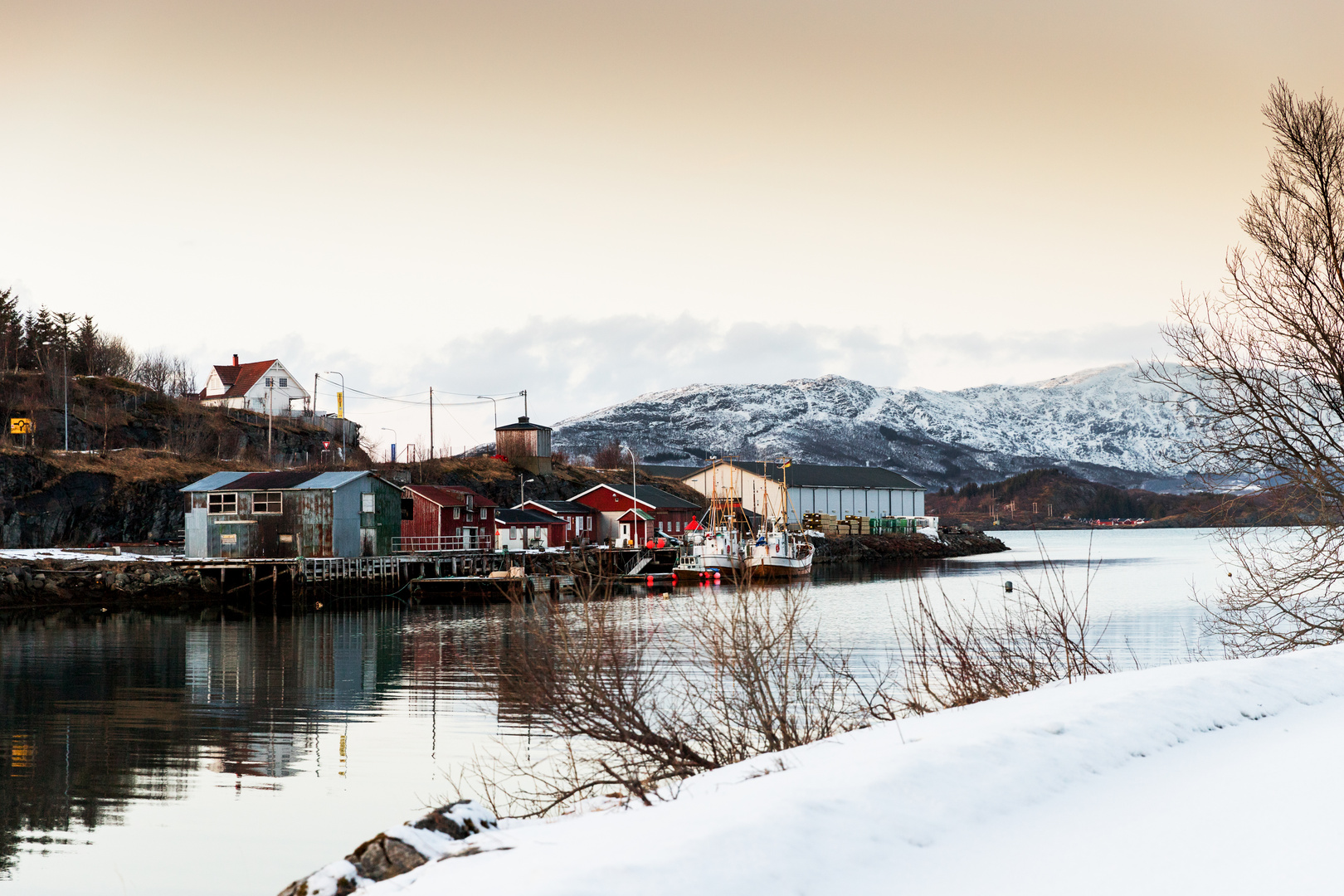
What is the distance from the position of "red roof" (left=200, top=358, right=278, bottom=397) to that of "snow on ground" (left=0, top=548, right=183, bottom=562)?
152ft

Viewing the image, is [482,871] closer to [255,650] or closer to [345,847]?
[345,847]

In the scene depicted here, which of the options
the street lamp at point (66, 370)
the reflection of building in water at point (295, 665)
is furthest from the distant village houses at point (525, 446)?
the reflection of building in water at point (295, 665)

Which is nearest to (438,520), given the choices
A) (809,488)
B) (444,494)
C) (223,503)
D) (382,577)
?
(444,494)

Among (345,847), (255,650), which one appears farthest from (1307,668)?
(255,650)

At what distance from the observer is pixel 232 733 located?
69.7ft

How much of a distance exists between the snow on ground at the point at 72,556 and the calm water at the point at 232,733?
8.49m

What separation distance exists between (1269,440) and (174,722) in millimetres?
20477

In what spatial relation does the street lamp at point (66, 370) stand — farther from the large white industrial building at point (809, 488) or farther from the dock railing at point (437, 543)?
the large white industrial building at point (809, 488)

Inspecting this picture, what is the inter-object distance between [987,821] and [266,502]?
54.1 m

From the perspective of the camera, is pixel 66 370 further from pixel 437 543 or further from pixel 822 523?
pixel 822 523

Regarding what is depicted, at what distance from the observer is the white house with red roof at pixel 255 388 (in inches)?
3954

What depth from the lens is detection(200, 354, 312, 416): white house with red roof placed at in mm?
100438

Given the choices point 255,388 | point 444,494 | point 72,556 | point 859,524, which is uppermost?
point 255,388

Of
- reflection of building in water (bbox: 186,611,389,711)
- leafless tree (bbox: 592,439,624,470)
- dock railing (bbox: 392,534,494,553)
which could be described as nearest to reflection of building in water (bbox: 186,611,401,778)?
reflection of building in water (bbox: 186,611,389,711)
